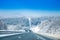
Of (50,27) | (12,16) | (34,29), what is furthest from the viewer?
(50,27)

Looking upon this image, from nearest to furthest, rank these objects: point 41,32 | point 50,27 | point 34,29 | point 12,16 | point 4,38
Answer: point 4,38
point 12,16
point 34,29
point 41,32
point 50,27

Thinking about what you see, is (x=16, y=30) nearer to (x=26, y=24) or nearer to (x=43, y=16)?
(x=26, y=24)

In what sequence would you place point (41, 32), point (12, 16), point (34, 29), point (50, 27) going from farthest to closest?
point (50, 27) < point (41, 32) < point (34, 29) < point (12, 16)

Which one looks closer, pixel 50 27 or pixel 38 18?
pixel 38 18

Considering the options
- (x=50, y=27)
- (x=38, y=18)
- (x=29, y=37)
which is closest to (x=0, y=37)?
(x=29, y=37)

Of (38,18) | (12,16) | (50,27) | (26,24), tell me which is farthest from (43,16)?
(50,27)

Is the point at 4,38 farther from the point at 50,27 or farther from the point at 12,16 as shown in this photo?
the point at 50,27

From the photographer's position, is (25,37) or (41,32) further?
(41,32)

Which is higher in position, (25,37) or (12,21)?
(12,21)

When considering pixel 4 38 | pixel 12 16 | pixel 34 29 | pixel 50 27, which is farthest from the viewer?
pixel 50 27
